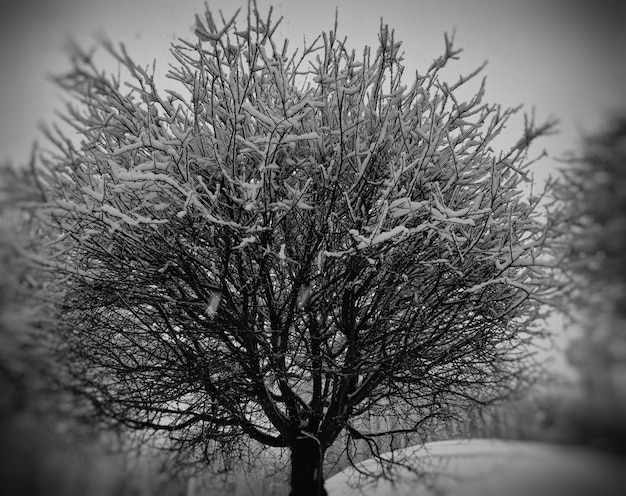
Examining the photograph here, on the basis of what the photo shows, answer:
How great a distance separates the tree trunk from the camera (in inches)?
167

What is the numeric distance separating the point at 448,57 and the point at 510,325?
2904 millimetres

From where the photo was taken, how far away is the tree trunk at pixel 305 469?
424 centimetres

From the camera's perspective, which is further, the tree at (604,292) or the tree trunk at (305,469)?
the tree trunk at (305,469)

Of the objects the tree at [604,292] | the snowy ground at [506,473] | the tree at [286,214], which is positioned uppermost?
the tree at [286,214]

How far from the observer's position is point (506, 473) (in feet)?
9.25

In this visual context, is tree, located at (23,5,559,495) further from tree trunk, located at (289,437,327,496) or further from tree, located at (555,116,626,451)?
tree, located at (555,116,626,451)

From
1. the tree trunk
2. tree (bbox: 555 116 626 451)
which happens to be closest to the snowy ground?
tree (bbox: 555 116 626 451)

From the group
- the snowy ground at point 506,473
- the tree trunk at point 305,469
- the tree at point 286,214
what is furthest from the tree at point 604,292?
the tree trunk at point 305,469

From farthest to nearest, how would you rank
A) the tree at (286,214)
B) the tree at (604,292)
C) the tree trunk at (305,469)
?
the tree trunk at (305,469), the tree at (286,214), the tree at (604,292)

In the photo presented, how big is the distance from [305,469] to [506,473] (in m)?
2.18

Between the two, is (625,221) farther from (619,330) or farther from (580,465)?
(580,465)

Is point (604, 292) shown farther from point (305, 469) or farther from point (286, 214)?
point (305, 469)

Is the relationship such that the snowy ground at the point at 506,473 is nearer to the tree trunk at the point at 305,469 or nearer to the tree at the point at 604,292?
the tree at the point at 604,292

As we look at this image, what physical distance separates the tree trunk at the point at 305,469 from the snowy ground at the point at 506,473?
61cm
